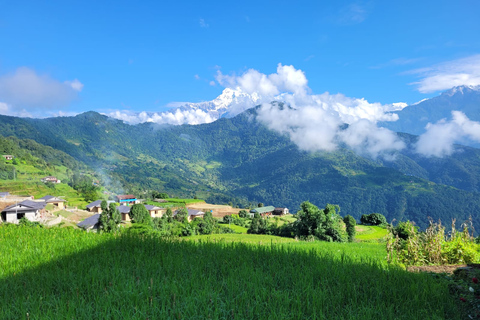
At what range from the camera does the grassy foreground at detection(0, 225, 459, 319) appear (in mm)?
3455

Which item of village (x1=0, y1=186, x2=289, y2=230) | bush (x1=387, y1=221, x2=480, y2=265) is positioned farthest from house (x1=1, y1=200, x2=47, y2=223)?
bush (x1=387, y1=221, x2=480, y2=265)

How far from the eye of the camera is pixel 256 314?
340 cm

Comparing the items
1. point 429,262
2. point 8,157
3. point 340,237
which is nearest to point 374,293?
point 429,262

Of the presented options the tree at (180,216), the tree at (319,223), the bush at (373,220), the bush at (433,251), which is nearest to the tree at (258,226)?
the tree at (180,216)

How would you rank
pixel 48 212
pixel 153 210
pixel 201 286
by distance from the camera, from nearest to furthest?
1. pixel 201 286
2. pixel 48 212
3. pixel 153 210

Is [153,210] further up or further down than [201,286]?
further down

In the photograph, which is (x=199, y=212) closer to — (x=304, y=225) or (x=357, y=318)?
(x=304, y=225)

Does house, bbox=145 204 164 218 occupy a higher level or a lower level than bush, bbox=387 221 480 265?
lower

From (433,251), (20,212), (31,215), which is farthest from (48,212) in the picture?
(433,251)

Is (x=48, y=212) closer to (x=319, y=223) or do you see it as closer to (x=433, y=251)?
(x=319, y=223)

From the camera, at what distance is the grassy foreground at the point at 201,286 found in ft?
11.3

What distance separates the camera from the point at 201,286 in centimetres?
414

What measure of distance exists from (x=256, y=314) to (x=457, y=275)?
13.4 feet

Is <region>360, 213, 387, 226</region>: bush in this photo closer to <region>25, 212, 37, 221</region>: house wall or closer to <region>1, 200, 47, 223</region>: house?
<region>1, 200, 47, 223</region>: house
